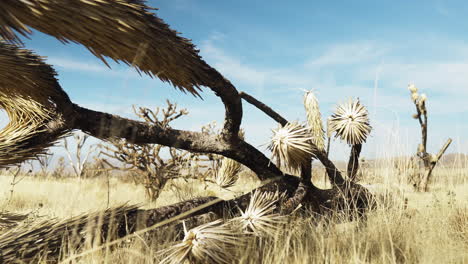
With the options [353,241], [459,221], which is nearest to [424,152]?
[459,221]

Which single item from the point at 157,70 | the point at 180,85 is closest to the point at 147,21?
the point at 157,70

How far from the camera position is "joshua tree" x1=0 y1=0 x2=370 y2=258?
125cm

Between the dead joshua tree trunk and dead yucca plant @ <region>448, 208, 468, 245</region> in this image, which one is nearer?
dead yucca plant @ <region>448, 208, 468, 245</region>

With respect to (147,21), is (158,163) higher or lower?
lower

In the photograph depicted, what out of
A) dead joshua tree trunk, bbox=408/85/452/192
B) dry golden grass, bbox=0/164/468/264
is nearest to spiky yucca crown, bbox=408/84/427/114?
dead joshua tree trunk, bbox=408/85/452/192

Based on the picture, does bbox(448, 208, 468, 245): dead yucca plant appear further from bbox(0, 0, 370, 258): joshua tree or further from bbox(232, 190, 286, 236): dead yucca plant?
bbox(232, 190, 286, 236): dead yucca plant

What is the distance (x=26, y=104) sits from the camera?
2098 millimetres

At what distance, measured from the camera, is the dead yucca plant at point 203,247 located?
1.66 m

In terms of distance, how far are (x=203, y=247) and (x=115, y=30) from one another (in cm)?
100

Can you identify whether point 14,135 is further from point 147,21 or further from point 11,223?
point 147,21

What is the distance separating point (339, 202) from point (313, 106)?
0.79 m

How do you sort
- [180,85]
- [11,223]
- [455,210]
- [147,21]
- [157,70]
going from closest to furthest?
[147,21] < [157,70] < [180,85] < [11,223] < [455,210]

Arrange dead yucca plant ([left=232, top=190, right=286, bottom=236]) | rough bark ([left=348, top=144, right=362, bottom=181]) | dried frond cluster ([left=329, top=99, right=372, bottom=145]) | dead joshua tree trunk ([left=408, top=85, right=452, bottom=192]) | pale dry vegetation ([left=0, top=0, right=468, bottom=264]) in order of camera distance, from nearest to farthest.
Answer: pale dry vegetation ([left=0, top=0, right=468, bottom=264]), dead yucca plant ([left=232, top=190, right=286, bottom=236]), dried frond cluster ([left=329, top=99, right=372, bottom=145]), rough bark ([left=348, top=144, right=362, bottom=181]), dead joshua tree trunk ([left=408, top=85, right=452, bottom=192])

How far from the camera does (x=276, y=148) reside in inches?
84.9
